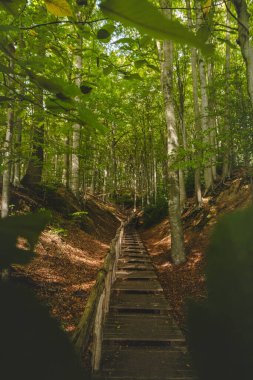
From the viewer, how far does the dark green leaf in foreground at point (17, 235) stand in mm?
486

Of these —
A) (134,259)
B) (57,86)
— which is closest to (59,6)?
(57,86)

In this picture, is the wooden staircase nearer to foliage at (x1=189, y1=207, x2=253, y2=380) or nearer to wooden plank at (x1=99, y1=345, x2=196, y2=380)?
wooden plank at (x1=99, y1=345, x2=196, y2=380)

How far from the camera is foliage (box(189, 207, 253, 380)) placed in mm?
434

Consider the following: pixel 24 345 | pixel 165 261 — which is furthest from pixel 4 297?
pixel 165 261

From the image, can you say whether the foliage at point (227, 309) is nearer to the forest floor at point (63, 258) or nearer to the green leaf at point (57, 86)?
the green leaf at point (57, 86)

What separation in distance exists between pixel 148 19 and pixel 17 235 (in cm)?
40

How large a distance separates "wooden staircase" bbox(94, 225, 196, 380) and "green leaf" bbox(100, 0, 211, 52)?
8.31 ft

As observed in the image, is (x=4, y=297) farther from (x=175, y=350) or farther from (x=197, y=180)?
(x=197, y=180)

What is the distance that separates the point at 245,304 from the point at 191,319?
0.28 feet

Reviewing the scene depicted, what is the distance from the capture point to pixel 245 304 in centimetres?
45

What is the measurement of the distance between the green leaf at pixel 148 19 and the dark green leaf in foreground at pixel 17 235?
363 mm

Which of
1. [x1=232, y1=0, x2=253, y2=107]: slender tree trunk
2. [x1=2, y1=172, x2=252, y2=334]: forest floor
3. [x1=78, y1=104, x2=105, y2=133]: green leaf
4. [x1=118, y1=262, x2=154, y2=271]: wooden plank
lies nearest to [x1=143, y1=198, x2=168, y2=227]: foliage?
[x1=2, y1=172, x2=252, y2=334]: forest floor

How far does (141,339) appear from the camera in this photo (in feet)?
15.8

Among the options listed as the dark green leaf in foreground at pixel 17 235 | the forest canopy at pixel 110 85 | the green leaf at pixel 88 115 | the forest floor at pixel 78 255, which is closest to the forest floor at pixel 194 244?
the forest floor at pixel 78 255
